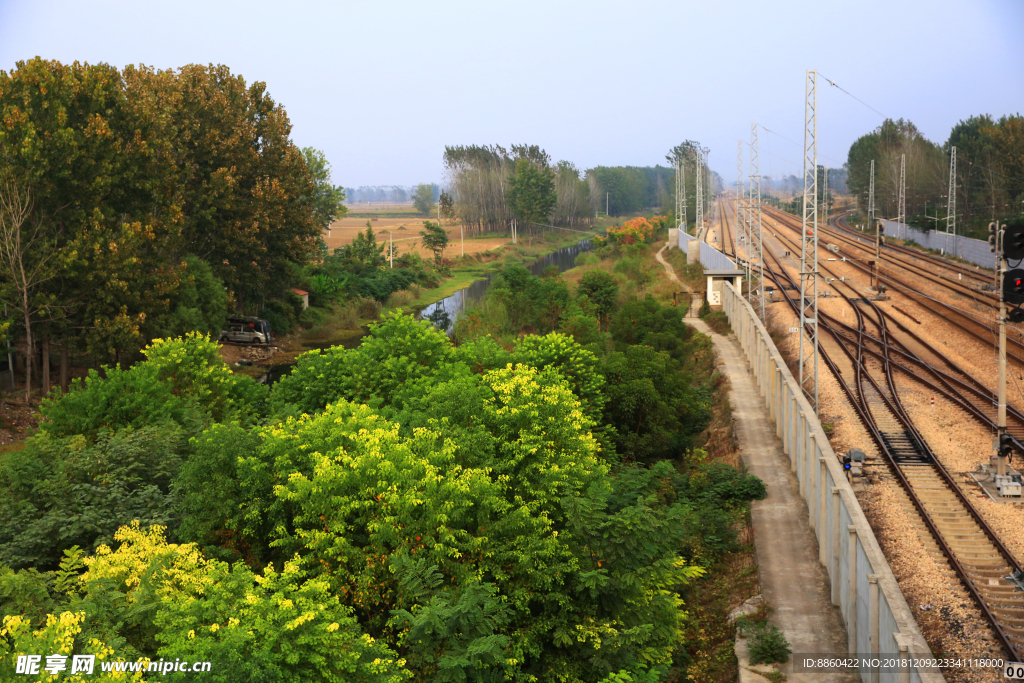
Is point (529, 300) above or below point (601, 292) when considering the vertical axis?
below

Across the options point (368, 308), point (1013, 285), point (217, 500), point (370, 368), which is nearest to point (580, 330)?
point (370, 368)

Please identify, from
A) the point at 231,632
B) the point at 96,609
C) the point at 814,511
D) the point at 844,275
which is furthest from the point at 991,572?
the point at 844,275

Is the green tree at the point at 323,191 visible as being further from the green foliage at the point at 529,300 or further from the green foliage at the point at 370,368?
the green foliage at the point at 370,368

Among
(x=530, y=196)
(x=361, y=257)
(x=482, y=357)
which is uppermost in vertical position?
(x=530, y=196)

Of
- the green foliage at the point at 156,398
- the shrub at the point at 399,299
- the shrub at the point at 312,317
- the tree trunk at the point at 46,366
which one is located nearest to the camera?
the green foliage at the point at 156,398

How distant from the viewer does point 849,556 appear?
577 inches

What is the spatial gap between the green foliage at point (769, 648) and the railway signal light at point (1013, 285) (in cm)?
1114

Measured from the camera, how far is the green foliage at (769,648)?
560 inches

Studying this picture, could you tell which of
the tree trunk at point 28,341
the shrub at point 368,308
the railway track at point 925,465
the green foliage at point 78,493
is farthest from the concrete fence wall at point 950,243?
the tree trunk at point 28,341

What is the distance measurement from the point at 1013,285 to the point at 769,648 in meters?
11.8

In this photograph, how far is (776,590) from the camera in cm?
1686

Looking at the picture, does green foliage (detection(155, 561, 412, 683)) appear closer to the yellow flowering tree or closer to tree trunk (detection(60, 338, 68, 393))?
the yellow flowering tree

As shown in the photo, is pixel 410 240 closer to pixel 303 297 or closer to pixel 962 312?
pixel 303 297

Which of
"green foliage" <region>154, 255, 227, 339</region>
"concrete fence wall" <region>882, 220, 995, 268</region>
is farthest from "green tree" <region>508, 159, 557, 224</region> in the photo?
"green foliage" <region>154, 255, 227, 339</region>
